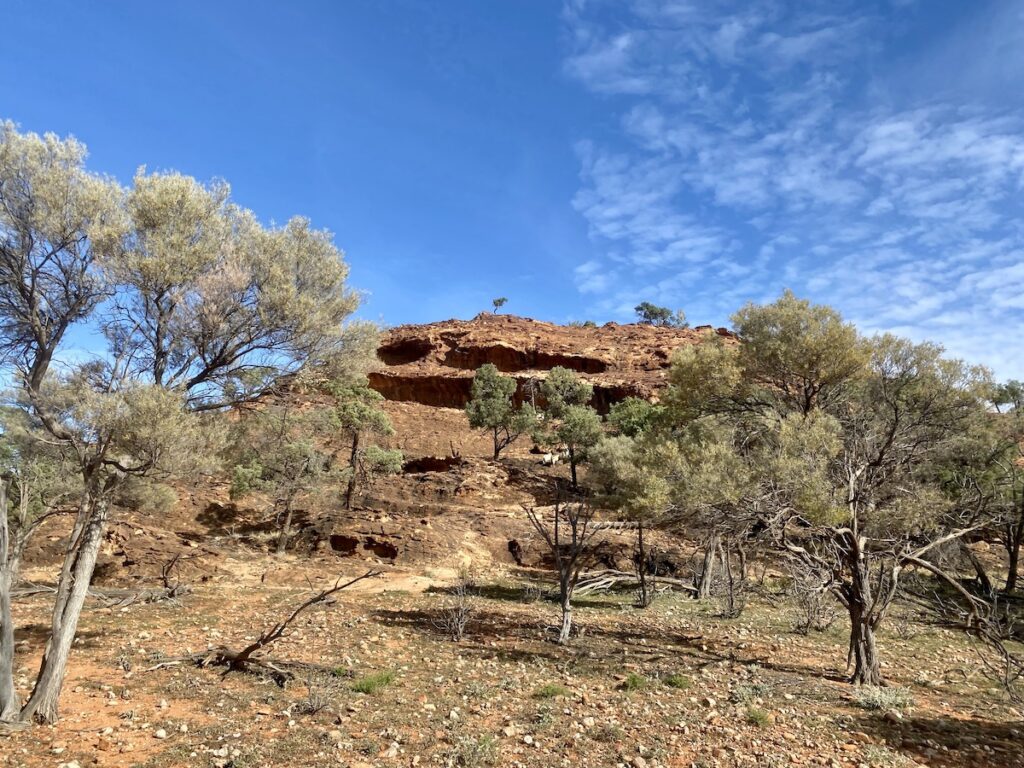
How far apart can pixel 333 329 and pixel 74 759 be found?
6189 mm

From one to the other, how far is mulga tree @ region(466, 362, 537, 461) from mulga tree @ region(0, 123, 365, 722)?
3606cm

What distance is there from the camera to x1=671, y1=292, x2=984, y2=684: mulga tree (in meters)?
9.66

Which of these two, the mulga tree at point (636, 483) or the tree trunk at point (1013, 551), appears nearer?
the mulga tree at point (636, 483)

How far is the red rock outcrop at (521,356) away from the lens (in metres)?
63.9

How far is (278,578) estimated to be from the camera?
64.3 ft

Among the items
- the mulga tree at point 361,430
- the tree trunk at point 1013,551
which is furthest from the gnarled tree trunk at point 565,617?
the tree trunk at point 1013,551

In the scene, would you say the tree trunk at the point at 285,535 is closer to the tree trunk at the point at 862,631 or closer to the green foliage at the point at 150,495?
the green foliage at the point at 150,495

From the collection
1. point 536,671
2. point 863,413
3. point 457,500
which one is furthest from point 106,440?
point 457,500

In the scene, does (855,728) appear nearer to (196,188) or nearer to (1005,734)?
(1005,734)

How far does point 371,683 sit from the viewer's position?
8.59 meters

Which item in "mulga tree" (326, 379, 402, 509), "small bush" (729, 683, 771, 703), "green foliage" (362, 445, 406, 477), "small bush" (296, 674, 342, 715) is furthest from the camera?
"green foliage" (362, 445, 406, 477)

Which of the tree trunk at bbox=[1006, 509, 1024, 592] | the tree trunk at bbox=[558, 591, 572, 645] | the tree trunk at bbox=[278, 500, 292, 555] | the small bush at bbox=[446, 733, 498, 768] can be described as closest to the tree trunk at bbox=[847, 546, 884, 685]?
the tree trunk at bbox=[558, 591, 572, 645]

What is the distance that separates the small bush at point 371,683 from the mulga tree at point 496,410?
35.5 meters

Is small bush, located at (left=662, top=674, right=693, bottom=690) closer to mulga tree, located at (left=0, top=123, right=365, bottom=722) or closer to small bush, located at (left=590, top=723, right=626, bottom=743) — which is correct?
small bush, located at (left=590, top=723, right=626, bottom=743)
